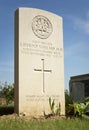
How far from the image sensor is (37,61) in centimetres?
940

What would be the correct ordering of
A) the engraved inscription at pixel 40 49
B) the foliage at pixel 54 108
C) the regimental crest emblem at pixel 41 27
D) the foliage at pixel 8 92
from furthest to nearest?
the foliage at pixel 8 92
the regimental crest emblem at pixel 41 27
the foliage at pixel 54 108
the engraved inscription at pixel 40 49

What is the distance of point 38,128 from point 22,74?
3.28m

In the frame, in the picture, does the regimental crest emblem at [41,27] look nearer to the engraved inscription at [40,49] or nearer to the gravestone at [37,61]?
the gravestone at [37,61]

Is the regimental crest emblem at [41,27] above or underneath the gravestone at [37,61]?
above

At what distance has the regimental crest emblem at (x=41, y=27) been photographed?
9531 mm

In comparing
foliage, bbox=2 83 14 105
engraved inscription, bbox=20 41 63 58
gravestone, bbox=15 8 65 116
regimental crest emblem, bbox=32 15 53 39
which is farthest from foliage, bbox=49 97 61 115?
foliage, bbox=2 83 14 105

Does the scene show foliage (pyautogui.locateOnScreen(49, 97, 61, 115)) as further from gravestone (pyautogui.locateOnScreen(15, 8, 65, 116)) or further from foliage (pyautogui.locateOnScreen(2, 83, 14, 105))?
foliage (pyautogui.locateOnScreen(2, 83, 14, 105))

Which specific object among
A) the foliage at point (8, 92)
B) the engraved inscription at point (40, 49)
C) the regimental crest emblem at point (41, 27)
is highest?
the regimental crest emblem at point (41, 27)

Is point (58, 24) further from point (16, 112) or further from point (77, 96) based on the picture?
point (77, 96)

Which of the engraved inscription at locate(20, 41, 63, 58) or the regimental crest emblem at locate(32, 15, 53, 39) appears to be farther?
the regimental crest emblem at locate(32, 15, 53, 39)

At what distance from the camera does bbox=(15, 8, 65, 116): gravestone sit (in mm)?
8938

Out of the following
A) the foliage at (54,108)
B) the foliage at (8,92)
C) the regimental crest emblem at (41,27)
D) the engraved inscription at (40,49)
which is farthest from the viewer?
the foliage at (8,92)

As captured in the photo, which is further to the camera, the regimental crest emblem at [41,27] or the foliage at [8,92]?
the foliage at [8,92]

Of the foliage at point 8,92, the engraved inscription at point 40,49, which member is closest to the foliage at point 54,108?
the engraved inscription at point 40,49
